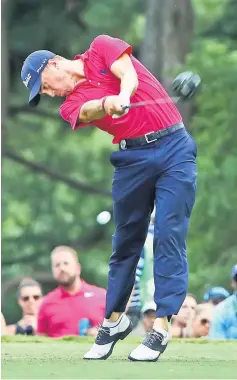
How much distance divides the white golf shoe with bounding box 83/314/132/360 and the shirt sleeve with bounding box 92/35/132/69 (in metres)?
1.42

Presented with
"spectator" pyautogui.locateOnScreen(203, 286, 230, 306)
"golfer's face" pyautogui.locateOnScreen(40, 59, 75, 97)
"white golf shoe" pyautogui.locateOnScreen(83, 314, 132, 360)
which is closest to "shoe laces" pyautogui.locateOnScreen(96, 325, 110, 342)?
"white golf shoe" pyautogui.locateOnScreen(83, 314, 132, 360)

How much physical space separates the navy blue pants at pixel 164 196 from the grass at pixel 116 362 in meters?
0.37

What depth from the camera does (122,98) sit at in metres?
6.70

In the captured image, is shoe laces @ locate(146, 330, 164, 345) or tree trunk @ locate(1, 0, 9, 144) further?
tree trunk @ locate(1, 0, 9, 144)

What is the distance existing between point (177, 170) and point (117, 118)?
16.0 inches

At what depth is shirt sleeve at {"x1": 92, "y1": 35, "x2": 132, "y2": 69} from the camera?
6973 mm

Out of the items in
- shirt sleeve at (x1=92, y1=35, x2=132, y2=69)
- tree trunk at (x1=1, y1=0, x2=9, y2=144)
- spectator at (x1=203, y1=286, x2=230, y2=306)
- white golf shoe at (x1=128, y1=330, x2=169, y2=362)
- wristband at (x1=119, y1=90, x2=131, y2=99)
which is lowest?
white golf shoe at (x1=128, y1=330, x2=169, y2=362)

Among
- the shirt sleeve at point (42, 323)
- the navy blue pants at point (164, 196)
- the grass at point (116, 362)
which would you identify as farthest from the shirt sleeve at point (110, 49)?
the shirt sleeve at point (42, 323)

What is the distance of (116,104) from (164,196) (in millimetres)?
657

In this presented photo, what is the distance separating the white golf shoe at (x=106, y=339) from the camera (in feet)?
23.9

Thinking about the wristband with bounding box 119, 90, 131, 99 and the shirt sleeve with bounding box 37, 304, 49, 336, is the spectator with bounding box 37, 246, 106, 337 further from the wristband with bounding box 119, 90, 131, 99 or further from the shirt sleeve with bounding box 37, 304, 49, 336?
the wristband with bounding box 119, 90, 131, 99

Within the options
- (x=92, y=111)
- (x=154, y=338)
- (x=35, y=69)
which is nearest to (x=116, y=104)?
(x=92, y=111)

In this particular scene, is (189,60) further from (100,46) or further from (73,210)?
(100,46)

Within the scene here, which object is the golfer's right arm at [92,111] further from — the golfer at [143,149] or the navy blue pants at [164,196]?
the navy blue pants at [164,196]
